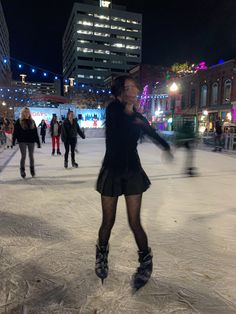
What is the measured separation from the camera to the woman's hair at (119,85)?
2.23 metres

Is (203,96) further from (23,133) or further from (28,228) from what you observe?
(28,228)

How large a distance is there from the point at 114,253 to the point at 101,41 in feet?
402

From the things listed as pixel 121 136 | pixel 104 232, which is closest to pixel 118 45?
pixel 121 136

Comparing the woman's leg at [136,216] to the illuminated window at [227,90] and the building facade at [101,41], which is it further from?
the building facade at [101,41]

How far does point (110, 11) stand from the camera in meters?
117

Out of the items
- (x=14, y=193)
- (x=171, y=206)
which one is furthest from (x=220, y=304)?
(x=14, y=193)

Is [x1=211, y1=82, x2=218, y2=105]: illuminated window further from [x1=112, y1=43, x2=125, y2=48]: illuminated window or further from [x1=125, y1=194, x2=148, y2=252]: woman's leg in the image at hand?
[x1=112, y1=43, x2=125, y2=48]: illuminated window

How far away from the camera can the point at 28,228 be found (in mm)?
3633

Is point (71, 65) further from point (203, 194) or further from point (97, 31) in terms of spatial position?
point (203, 194)

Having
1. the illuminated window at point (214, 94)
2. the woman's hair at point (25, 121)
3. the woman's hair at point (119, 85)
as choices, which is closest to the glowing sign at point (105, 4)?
the illuminated window at point (214, 94)

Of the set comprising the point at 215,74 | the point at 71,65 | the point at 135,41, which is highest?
the point at 135,41

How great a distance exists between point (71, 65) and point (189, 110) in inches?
3780

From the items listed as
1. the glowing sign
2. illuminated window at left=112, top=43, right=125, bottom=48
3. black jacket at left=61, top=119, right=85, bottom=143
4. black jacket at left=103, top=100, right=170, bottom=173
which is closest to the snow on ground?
black jacket at left=103, top=100, right=170, bottom=173

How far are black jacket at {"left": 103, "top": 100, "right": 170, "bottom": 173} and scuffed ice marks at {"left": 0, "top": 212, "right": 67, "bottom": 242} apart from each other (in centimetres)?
159
